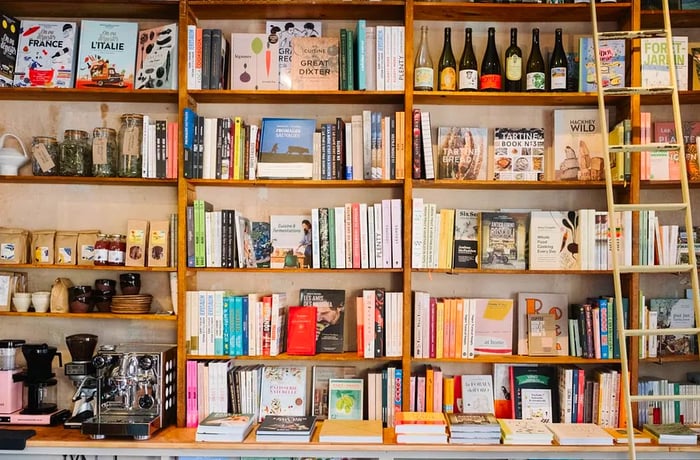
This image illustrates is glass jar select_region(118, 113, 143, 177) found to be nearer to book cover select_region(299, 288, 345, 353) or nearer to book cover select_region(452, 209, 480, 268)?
book cover select_region(299, 288, 345, 353)

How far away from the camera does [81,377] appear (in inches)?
110

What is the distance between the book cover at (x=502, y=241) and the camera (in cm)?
285

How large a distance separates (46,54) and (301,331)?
5.89 feet

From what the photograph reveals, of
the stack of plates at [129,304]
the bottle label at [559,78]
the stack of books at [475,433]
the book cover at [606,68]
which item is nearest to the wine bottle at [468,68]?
the bottle label at [559,78]

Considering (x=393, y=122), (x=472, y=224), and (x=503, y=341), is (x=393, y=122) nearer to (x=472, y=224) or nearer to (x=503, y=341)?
(x=472, y=224)

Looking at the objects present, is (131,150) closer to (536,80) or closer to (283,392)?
(283,392)

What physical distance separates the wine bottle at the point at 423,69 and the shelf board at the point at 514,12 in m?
0.12

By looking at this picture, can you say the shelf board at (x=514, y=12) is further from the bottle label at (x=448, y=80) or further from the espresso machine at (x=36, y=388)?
the espresso machine at (x=36, y=388)

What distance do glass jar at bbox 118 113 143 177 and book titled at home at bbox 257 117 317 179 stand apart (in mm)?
567

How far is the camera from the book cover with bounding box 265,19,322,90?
2.87 meters

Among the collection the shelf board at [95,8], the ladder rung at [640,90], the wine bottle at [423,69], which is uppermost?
the shelf board at [95,8]

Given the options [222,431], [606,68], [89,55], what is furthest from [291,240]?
[606,68]

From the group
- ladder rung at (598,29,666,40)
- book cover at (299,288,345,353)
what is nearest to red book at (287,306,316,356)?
book cover at (299,288,345,353)

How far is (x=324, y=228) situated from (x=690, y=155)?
1.74 meters
